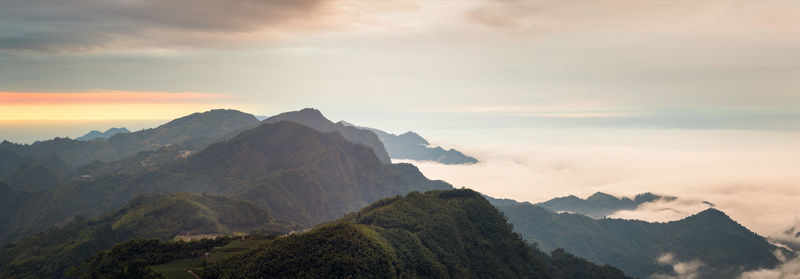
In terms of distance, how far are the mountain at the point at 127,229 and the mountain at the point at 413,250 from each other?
6471 centimetres

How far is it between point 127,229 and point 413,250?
114150mm

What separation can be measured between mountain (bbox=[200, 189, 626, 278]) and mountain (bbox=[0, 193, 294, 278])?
64.7 meters

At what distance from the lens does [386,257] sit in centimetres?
8975

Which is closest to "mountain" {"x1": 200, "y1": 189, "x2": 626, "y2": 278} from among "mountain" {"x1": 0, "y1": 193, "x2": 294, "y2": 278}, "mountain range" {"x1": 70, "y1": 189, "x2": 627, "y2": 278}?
"mountain range" {"x1": 70, "y1": 189, "x2": 627, "y2": 278}

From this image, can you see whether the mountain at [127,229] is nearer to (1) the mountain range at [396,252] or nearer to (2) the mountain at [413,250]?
(1) the mountain range at [396,252]

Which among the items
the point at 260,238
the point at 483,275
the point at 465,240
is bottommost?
the point at 483,275

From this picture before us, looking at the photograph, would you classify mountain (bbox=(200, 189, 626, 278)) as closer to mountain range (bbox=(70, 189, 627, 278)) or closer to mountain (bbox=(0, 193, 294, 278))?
mountain range (bbox=(70, 189, 627, 278))

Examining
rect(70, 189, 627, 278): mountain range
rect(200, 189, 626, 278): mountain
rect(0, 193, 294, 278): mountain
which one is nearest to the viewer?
rect(70, 189, 627, 278): mountain range

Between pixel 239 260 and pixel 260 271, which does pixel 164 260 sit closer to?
pixel 239 260

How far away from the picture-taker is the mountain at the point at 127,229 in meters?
129

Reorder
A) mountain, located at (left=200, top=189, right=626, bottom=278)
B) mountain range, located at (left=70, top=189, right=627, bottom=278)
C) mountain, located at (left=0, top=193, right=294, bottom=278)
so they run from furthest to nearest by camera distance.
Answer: mountain, located at (left=0, top=193, right=294, bottom=278) < mountain, located at (left=200, top=189, right=626, bottom=278) < mountain range, located at (left=70, top=189, right=627, bottom=278)

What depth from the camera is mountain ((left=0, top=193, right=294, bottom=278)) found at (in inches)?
5074

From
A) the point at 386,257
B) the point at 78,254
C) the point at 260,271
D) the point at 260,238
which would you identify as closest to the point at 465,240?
the point at 386,257

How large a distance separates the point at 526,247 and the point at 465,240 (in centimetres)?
2602
